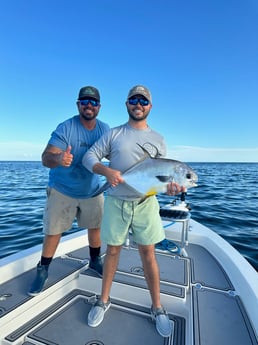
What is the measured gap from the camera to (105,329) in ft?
7.71

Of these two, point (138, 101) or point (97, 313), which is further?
point (97, 313)

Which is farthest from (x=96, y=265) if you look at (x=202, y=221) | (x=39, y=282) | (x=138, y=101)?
(x=202, y=221)

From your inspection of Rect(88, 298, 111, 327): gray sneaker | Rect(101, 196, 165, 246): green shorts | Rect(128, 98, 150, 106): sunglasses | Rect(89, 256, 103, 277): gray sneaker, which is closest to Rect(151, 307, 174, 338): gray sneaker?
Rect(88, 298, 111, 327): gray sneaker

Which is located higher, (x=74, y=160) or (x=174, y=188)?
(x=74, y=160)

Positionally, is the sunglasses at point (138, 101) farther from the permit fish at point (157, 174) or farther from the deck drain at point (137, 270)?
the deck drain at point (137, 270)

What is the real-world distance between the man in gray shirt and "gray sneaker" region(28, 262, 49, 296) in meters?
0.66

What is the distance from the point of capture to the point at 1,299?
8.58 ft

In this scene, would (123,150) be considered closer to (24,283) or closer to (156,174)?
(156,174)

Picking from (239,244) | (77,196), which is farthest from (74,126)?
(239,244)

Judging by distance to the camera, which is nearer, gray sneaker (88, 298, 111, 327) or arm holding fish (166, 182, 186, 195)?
arm holding fish (166, 182, 186, 195)

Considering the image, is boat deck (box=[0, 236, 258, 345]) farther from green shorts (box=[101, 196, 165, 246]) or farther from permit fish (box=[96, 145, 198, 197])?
permit fish (box=[96, 145, 198, 197])

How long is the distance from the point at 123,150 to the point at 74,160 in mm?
732

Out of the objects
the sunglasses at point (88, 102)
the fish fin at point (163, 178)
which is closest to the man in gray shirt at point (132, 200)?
the fish fin at point (163, 178)

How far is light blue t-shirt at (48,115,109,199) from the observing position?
2.77 metres
